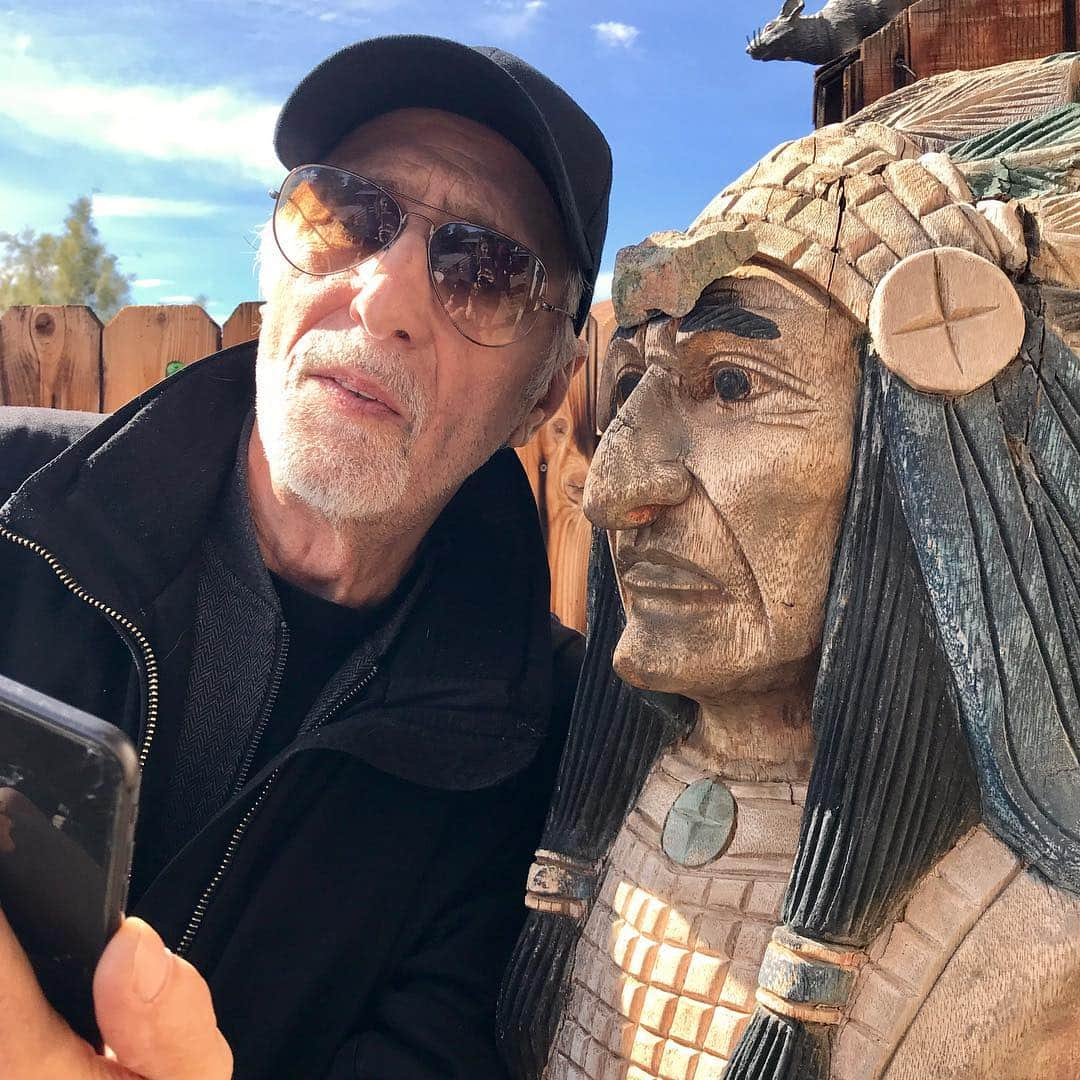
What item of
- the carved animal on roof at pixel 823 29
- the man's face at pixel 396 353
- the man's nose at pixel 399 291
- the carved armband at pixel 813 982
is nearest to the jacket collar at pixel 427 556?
the man's face at pixel 396 353

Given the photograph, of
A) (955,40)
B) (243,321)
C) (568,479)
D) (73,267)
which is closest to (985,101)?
(955,40)

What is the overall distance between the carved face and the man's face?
537 mm

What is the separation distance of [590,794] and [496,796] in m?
0.29

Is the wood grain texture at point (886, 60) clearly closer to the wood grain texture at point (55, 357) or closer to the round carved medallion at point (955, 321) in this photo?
the round carved medallion at point (955, 321)

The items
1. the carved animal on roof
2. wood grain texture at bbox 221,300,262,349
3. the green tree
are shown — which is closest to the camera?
the carved animal on roof

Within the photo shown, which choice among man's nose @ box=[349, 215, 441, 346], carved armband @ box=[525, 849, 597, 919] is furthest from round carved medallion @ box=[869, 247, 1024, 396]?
man's nose @ box=[349, 215, 441, 346]

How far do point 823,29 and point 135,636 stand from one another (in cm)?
187

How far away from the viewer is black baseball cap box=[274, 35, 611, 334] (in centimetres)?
166

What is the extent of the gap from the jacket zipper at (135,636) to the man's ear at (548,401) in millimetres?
662

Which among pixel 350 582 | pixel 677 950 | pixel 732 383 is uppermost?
pixel 732 383

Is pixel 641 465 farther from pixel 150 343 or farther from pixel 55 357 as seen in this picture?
pixel 55 357

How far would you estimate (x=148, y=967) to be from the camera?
2.73 feet

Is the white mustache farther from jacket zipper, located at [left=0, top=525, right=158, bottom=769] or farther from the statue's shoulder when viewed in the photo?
the statue's shoulder

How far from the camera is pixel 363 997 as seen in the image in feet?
4.99
